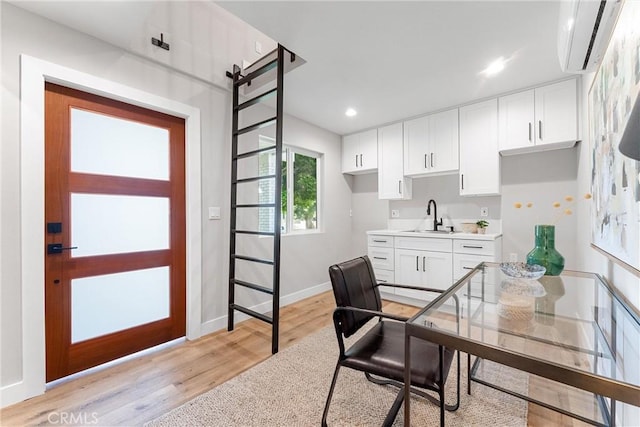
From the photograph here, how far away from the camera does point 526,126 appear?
9.27ft

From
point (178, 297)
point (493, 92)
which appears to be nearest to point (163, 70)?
point (178, 297)

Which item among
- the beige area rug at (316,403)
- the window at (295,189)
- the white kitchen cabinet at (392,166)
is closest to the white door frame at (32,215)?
the beige area rug at (316,403)

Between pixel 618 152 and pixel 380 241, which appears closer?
pixel 618 152

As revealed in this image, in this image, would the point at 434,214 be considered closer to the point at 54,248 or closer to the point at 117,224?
the point at 117,224

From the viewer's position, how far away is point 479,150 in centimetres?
314

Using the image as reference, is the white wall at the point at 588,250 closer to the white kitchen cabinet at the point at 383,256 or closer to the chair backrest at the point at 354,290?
the chair backrest at the point at 354,290

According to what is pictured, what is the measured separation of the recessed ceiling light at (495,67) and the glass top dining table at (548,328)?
179 centimetres

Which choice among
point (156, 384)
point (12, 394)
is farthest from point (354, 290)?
point (12, 394)

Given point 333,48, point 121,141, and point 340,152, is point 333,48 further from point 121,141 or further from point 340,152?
point 340,152

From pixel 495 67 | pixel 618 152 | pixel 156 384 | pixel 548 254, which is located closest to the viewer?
pixel 618 152

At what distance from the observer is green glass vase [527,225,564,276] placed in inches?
68.6

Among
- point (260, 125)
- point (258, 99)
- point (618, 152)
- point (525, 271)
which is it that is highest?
point (258, 99)

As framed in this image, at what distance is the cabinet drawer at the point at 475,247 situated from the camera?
2938 mm

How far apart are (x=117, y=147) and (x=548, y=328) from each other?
3013mm
